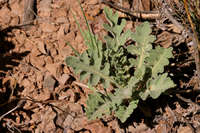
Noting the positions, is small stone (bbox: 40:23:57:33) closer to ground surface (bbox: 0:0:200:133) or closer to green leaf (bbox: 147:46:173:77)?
ground surface (bbox: 0:0:200:133)

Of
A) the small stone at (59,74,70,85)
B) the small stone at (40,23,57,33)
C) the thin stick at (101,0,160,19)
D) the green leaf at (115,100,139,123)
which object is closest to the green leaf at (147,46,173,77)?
the green leaf at (115,100,139,123)

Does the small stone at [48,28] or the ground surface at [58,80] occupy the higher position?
the small stone at [48,28]

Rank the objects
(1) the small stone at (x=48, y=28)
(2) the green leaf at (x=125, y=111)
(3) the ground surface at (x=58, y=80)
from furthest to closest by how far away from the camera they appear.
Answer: (1) the small stone at (x=48, y=28)
(3) the ground surface at (x=58, y=80)
(2) the green leaf at (x=125, y=111)

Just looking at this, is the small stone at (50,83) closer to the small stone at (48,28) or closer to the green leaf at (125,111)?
the small stone at (48,28)

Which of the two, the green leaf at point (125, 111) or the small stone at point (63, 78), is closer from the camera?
the green leaf at point (125, 111)

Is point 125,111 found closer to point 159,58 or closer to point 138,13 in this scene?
point 159,58

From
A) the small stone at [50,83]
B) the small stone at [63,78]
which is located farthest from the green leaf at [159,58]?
the small stone at [50,83]

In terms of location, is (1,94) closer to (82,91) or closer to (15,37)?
(15,37)

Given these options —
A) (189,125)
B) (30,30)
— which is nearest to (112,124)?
(189,125)

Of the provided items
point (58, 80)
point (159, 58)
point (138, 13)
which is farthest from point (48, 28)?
point (159, 58)
